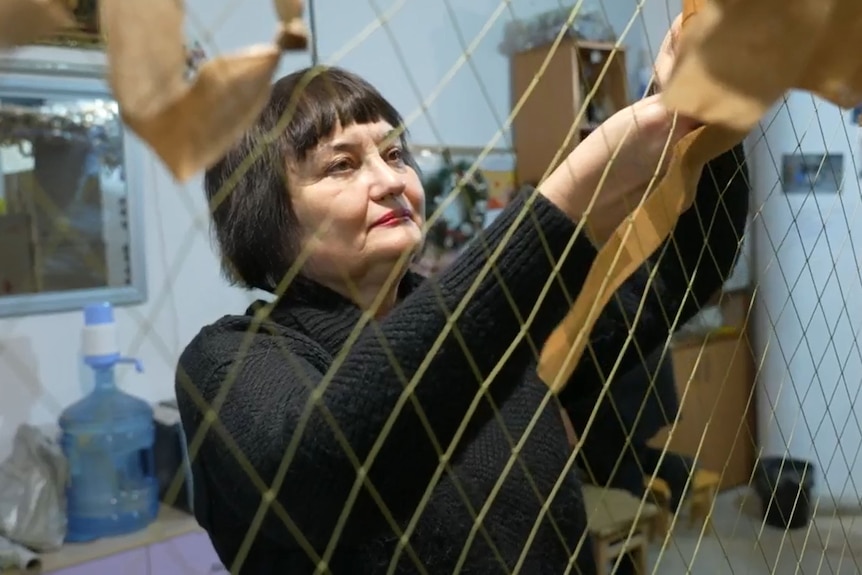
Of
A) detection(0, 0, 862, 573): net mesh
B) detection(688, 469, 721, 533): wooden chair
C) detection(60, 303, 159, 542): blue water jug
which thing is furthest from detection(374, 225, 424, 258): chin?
detection(688, 469, 721, 533): wooden chair

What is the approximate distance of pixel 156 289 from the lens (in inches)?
53.9

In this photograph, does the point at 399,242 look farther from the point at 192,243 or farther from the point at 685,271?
the point at 192,243

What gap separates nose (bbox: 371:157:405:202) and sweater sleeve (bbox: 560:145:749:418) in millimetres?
163

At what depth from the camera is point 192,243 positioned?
1135 mm

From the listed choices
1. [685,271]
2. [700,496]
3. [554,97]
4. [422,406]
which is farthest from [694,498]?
[422,406]

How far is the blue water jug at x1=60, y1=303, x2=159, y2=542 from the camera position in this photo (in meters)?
1.16

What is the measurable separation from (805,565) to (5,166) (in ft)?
5.45

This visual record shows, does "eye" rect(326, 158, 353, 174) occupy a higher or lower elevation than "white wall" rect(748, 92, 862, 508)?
higher

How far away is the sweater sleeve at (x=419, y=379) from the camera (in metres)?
0.36

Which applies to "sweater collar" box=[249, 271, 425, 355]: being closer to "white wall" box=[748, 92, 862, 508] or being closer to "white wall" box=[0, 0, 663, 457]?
"white wall" box=[0, 0, 663, 457]

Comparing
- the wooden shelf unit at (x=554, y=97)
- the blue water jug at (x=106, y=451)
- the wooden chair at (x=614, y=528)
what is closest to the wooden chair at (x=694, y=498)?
the wooden chair at (x=614, y=528)

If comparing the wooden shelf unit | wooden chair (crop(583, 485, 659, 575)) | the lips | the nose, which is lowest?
wooden chair (crop(583, 485, 659, 575))

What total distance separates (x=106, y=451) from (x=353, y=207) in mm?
880

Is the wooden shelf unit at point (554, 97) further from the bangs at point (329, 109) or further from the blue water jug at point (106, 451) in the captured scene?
the bangs at point (329, 109)
